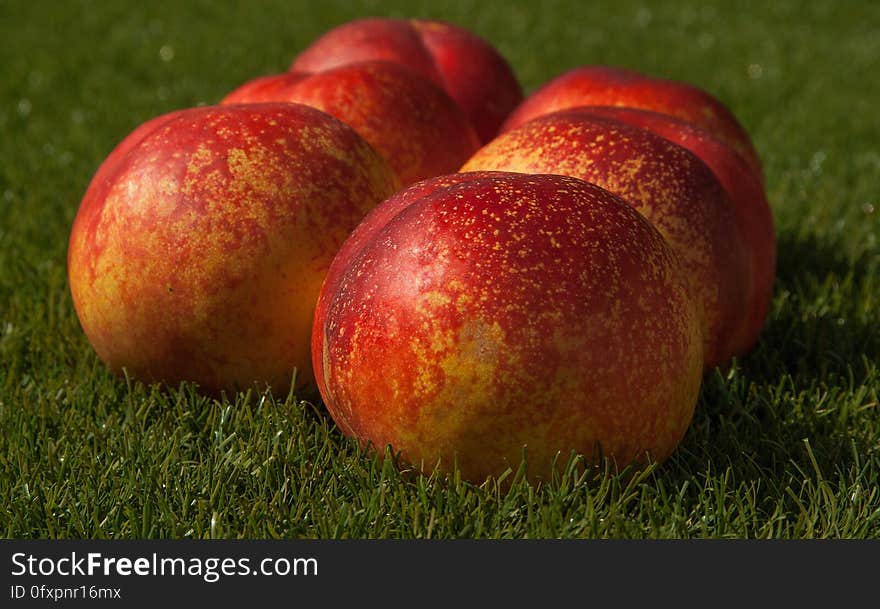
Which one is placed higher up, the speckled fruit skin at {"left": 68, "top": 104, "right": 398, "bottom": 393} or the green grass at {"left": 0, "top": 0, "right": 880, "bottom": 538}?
the speckled fruit skin at {"left": 68, "top": 104, "right": 398, "bottom": 393}

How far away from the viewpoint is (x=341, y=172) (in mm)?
2807

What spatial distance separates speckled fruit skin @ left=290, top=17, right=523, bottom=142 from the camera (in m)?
4.09

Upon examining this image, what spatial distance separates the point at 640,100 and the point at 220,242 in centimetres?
153

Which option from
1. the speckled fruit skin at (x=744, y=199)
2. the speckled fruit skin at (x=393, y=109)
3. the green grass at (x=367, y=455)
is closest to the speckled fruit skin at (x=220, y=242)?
the green grass at (x=367, y=455)

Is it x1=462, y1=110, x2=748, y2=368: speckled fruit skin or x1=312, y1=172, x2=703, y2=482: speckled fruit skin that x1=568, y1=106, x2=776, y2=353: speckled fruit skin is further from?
x1=312, y1=172, x2=703, y2=482: speckled fruit skin

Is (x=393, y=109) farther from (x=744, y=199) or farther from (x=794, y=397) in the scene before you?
(x=794, y=397)

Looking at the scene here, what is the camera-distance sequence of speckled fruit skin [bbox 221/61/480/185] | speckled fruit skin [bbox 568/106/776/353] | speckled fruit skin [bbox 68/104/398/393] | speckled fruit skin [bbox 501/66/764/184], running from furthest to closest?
speckled fruit skin [bbox 501/66/764/184] < speckled fruit skin [bbox 221/61/480/185] < speckled fruit skin [bbox 568/106/776/353] < speckled fruit skin [bbox 68/104/398/393]

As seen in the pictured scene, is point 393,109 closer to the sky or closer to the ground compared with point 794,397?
closer to the sky

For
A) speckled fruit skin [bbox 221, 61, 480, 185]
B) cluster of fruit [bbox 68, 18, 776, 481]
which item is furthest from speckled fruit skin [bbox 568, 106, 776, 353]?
speckled fruit skin [bbox 221, 61, 480, 185]

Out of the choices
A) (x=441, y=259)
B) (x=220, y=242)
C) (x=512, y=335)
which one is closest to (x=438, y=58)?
(x=220, y=242)

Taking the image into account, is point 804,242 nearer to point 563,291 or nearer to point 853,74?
point 563,291

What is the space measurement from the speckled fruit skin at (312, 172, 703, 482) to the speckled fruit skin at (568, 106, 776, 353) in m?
0.73

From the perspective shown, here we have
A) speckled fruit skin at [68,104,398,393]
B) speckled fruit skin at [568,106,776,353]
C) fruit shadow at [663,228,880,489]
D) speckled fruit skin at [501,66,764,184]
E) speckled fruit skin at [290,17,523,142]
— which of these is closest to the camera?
fruit shadow at [663,228,880,489]

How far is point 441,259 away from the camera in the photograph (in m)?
2.23
